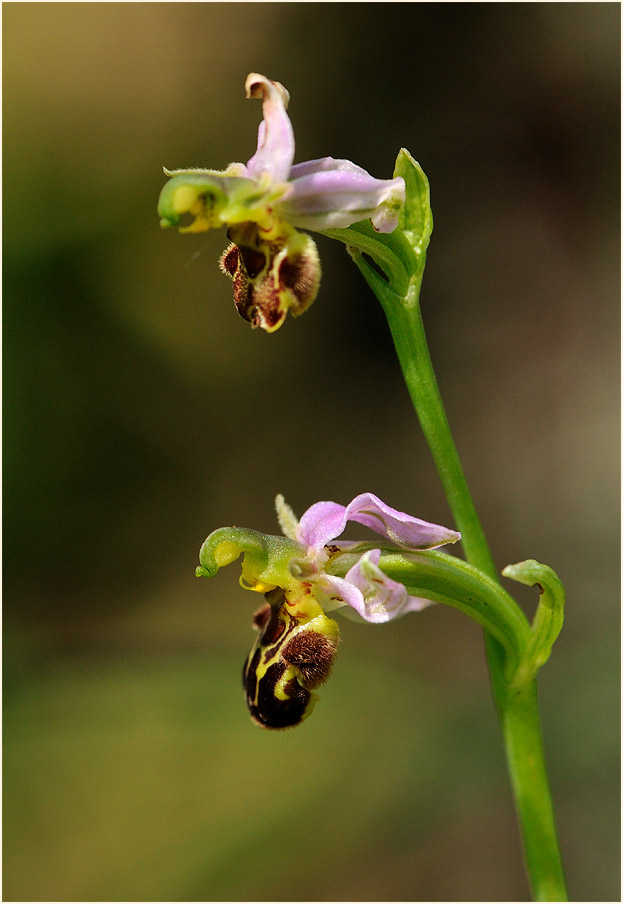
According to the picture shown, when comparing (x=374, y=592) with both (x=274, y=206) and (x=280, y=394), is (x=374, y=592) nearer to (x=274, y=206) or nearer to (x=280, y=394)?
(x=274, y=206)

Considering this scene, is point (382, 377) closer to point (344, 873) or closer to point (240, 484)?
point (240, 484)

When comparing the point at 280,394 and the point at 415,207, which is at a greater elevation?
the point at 280,394

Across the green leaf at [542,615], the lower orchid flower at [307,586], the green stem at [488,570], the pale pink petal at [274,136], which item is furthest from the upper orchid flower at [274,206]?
the green leaf at [542,615]

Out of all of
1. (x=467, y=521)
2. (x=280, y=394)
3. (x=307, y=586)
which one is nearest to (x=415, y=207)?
(x=467, y=521)

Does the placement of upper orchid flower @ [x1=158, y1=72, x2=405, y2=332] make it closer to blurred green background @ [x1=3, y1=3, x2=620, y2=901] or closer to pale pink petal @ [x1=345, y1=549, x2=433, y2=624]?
pale pink petal @ [x1=345, y1=549, x2=433, y2=624]

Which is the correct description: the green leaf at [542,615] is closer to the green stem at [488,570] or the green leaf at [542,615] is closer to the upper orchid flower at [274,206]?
the green stem at [488,570]

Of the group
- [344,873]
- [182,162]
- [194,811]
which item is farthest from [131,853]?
[182,162]
